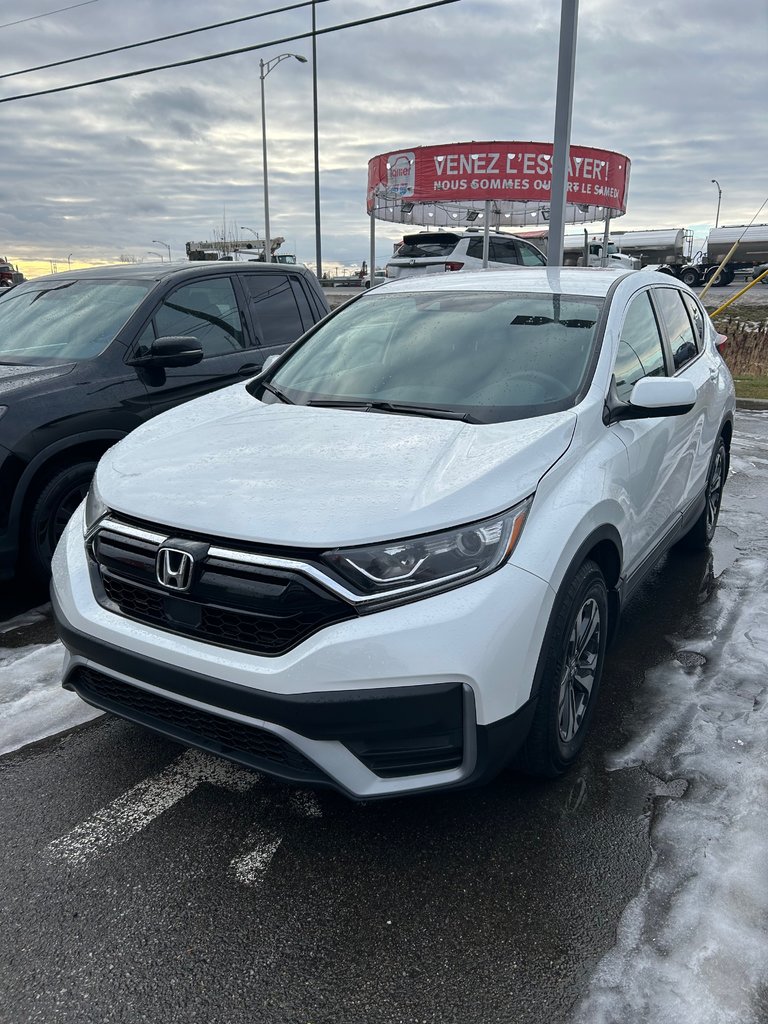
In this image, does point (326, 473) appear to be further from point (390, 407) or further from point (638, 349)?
point (638, 349)

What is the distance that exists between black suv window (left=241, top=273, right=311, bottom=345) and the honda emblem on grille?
3.57m

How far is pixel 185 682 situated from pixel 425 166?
1778 cm

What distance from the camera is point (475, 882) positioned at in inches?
97.0

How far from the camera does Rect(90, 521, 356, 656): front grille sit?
2.28 meters

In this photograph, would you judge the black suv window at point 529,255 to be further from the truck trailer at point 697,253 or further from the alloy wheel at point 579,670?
the truck trailer at point 697,253

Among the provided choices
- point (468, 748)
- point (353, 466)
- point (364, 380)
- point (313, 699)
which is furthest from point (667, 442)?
point (313, 699)

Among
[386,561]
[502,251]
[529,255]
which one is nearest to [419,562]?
[386,561]

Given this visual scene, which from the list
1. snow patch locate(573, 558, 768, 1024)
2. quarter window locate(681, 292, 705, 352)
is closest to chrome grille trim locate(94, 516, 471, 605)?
snow patch locate(573, 558, 768, 1024)

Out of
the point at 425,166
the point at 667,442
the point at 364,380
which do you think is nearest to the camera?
the point at 364,380

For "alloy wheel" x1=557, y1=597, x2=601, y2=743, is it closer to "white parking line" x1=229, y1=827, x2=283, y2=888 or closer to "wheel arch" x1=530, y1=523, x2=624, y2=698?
"wheel arch" x1=530, y1=523, x2=624, y2=698

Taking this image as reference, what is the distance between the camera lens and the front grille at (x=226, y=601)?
2283 mm

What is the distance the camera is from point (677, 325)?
179 inches

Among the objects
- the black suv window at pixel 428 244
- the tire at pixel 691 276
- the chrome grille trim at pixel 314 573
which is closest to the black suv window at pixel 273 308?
the chrome grille trim at pixel 314 573

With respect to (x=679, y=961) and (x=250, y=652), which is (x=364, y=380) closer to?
(x=250, y=652)
